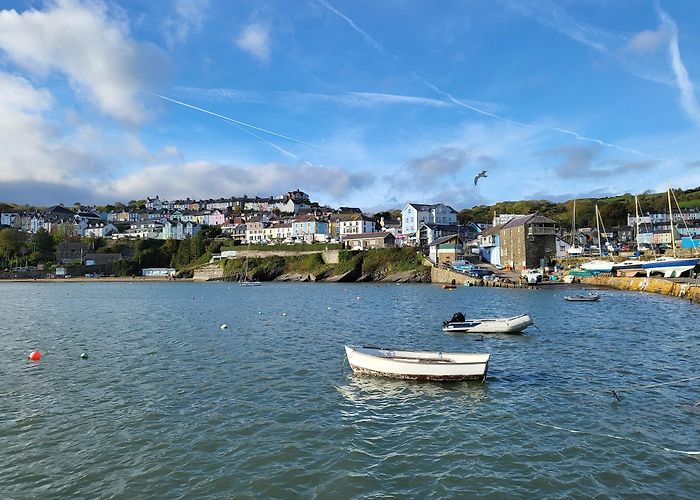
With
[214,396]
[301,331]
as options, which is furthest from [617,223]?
[214,396]

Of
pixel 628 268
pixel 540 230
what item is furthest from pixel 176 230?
pixel 628 268

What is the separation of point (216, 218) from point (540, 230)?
13160cm

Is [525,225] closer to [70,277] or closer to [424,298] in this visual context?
[424,298]

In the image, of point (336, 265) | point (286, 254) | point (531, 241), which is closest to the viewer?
point (531, 241)

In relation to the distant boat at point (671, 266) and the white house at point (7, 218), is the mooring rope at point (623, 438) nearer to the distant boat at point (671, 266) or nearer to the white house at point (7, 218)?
the distant boat at point (671, 266)

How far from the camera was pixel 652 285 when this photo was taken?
2292 inches

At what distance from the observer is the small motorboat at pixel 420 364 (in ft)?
58.6

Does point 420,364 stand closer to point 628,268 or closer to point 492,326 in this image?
point 492,326

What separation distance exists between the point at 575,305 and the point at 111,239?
502 ft

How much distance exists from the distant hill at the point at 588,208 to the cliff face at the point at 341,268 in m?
60.6

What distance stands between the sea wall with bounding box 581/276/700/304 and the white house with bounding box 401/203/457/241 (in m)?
53.1

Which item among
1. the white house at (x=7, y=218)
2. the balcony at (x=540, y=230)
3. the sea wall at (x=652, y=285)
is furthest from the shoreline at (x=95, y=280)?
the sea wall at (x=652, y=285)

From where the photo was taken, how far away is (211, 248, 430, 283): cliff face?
96.5 metres

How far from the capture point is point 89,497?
965 cm
